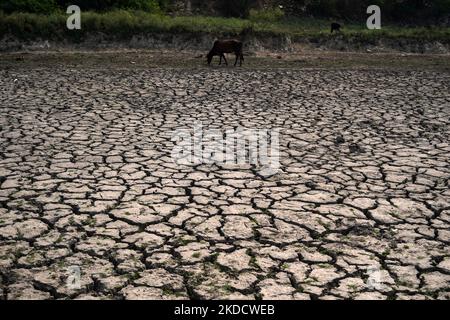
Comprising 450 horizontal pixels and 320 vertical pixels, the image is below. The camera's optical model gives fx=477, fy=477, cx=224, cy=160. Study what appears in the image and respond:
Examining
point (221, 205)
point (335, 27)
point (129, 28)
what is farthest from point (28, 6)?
point (221, 205)

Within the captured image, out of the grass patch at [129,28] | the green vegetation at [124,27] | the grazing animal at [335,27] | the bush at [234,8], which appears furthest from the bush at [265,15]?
the grazing animal at [335,27]

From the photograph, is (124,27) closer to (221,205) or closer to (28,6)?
(28,6)

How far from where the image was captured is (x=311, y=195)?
5238mm

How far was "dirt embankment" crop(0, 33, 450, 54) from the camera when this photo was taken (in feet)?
54.0

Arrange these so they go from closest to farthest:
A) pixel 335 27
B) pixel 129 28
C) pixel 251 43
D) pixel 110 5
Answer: pixel 129 28 < pixel 251 43 < pixel 335 27 < pixel 110 5

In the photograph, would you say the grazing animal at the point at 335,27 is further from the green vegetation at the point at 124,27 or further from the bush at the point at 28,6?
the bush at the point at 28,6

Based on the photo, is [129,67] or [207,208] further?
[129,67]

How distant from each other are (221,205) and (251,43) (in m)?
13.8

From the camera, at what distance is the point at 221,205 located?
494 cm

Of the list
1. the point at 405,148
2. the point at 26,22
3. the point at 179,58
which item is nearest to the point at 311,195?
the point at 405,148

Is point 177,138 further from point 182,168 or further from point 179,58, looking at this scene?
point 179,58

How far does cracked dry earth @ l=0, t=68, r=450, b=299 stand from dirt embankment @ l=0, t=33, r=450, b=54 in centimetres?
770

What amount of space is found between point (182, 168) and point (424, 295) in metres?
3.30

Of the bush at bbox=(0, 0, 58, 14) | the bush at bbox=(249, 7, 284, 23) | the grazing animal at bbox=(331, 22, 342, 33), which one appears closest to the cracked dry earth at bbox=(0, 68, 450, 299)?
the bush at bbox=(0, 0, 58, 14)
